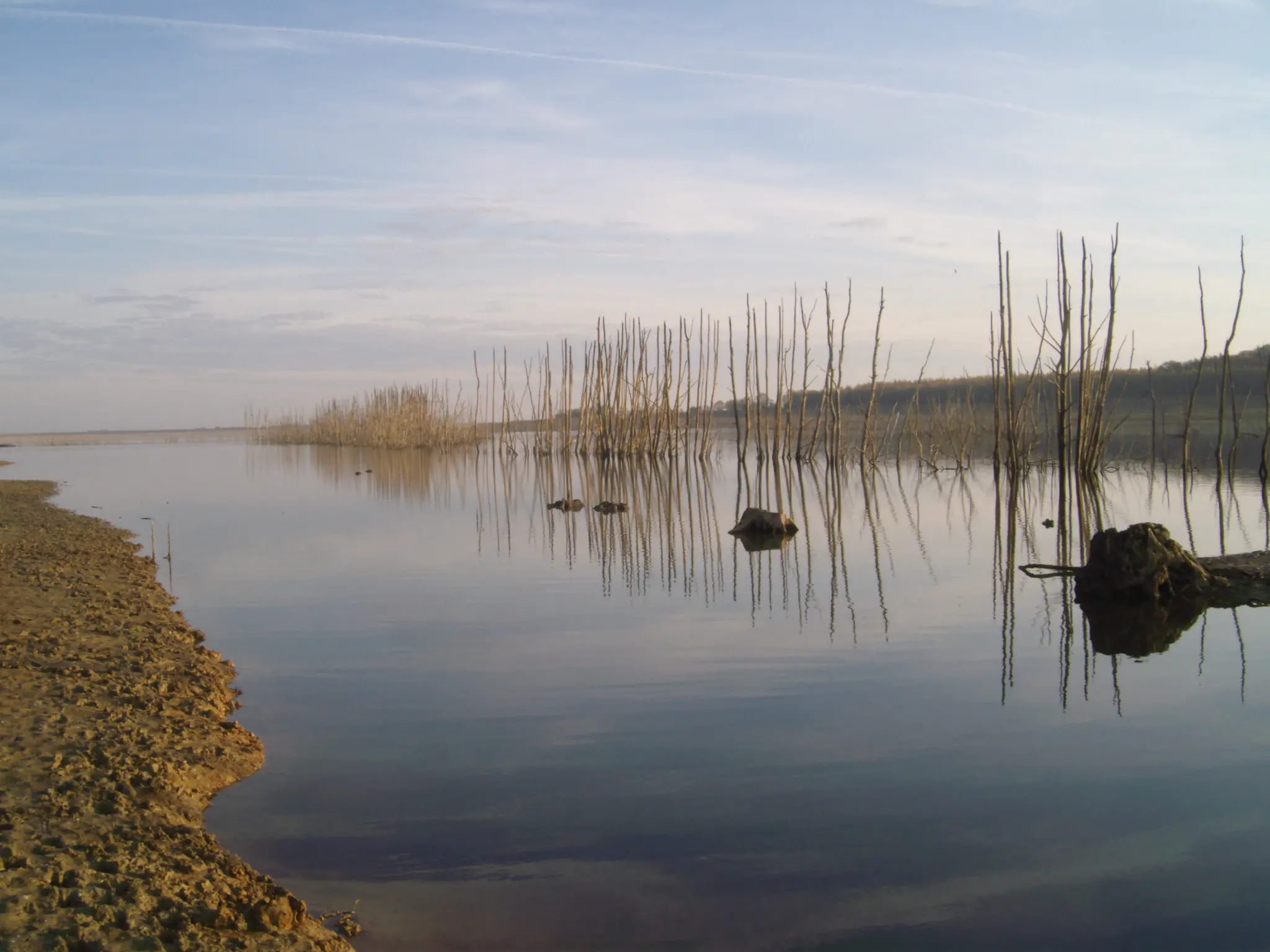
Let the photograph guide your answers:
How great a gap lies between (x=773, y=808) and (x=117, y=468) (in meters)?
30.6

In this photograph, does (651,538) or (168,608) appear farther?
(651,538)

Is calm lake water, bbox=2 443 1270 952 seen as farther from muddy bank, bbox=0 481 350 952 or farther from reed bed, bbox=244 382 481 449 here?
reed bed, bbox=244 382 481 449

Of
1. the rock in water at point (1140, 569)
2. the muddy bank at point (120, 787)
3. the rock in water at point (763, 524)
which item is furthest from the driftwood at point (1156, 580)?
the muddy bank at point (120, 787)

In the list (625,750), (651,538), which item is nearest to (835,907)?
(625,750)

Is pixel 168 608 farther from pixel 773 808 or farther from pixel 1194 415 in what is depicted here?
pixel 1194 415

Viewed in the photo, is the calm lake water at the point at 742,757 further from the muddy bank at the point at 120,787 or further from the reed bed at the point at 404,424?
the reed bed at the point at 404,424

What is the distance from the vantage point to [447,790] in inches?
150

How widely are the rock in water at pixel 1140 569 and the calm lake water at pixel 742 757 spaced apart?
0.38m

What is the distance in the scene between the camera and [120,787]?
3.53 metres

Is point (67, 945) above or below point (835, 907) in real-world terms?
above

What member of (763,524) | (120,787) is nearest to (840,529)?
(763,524)

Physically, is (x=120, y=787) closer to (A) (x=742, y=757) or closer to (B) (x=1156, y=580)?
(A) (x=742, y=757)

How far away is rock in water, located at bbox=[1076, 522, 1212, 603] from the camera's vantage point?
23.5 feet

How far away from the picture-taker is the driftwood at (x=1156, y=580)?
277 inches
